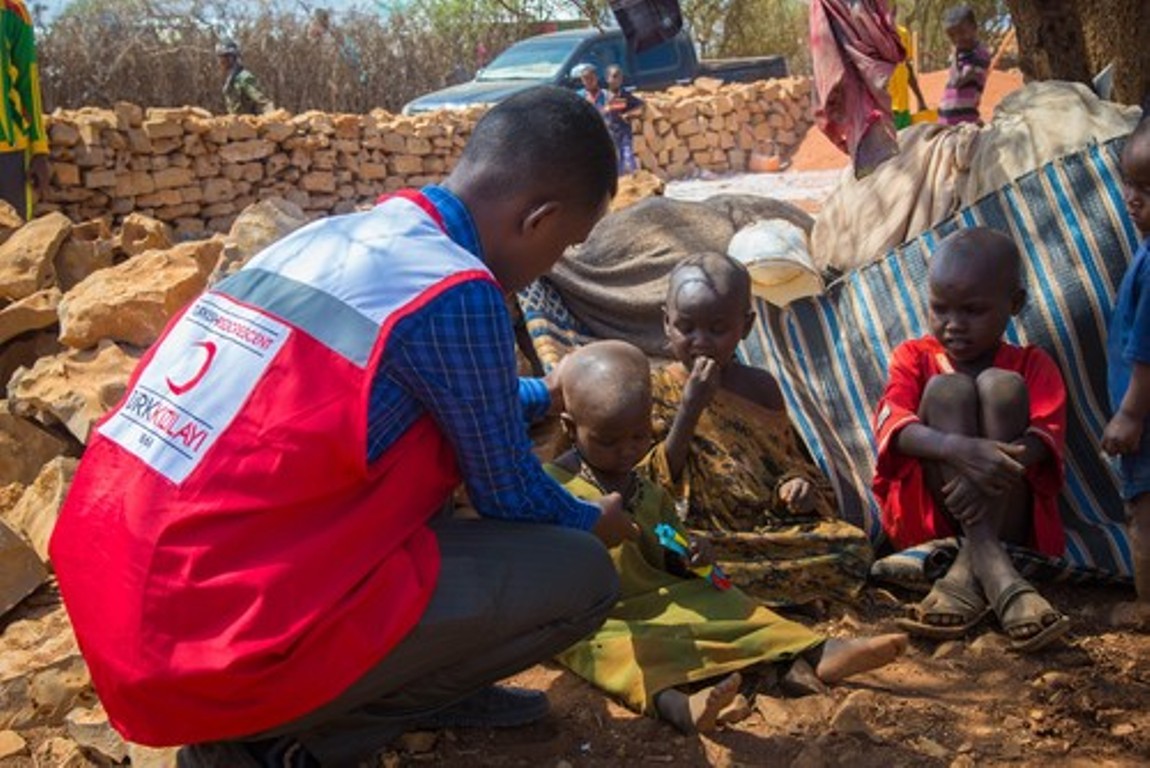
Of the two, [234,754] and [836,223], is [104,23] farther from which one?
[234,754]

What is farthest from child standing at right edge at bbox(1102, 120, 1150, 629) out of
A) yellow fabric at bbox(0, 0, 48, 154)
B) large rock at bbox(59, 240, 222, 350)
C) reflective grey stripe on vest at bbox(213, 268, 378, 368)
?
yellow fabric at bbox(0, 0, 48, 154)

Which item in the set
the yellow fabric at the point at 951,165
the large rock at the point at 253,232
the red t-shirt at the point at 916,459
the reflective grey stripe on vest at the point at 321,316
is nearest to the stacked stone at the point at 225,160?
the large rock at the point at 253,232

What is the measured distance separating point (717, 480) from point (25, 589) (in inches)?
72.7

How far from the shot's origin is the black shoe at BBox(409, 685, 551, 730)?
8.87 ft

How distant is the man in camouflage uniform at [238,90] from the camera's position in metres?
13.8

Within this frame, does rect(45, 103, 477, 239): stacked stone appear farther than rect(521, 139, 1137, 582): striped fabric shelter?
Yes

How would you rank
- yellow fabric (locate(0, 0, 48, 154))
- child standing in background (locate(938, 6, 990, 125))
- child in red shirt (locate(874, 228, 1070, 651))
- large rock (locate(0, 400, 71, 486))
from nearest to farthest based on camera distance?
child in red shirt (locate(874, 228, 1070, 651))
large rock (locate(0, 400, 71, 486))
yellow fabric (locate(0, 0, 48, 154))
child standing in background (locate(938, 6, 990, 125))

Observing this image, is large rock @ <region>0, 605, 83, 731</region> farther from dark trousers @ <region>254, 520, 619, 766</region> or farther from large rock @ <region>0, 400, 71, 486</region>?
large rock @ <region>0, 400, 71, 486</region>

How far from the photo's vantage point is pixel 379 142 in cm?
1365

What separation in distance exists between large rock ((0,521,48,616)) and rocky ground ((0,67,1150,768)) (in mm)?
172

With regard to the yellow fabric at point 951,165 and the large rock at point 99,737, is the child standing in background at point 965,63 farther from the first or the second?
the large rock at point 99,737

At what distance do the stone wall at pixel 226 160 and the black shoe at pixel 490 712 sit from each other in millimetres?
9256

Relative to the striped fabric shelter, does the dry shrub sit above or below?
above

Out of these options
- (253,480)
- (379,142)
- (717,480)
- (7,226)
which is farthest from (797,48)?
(253,480)
